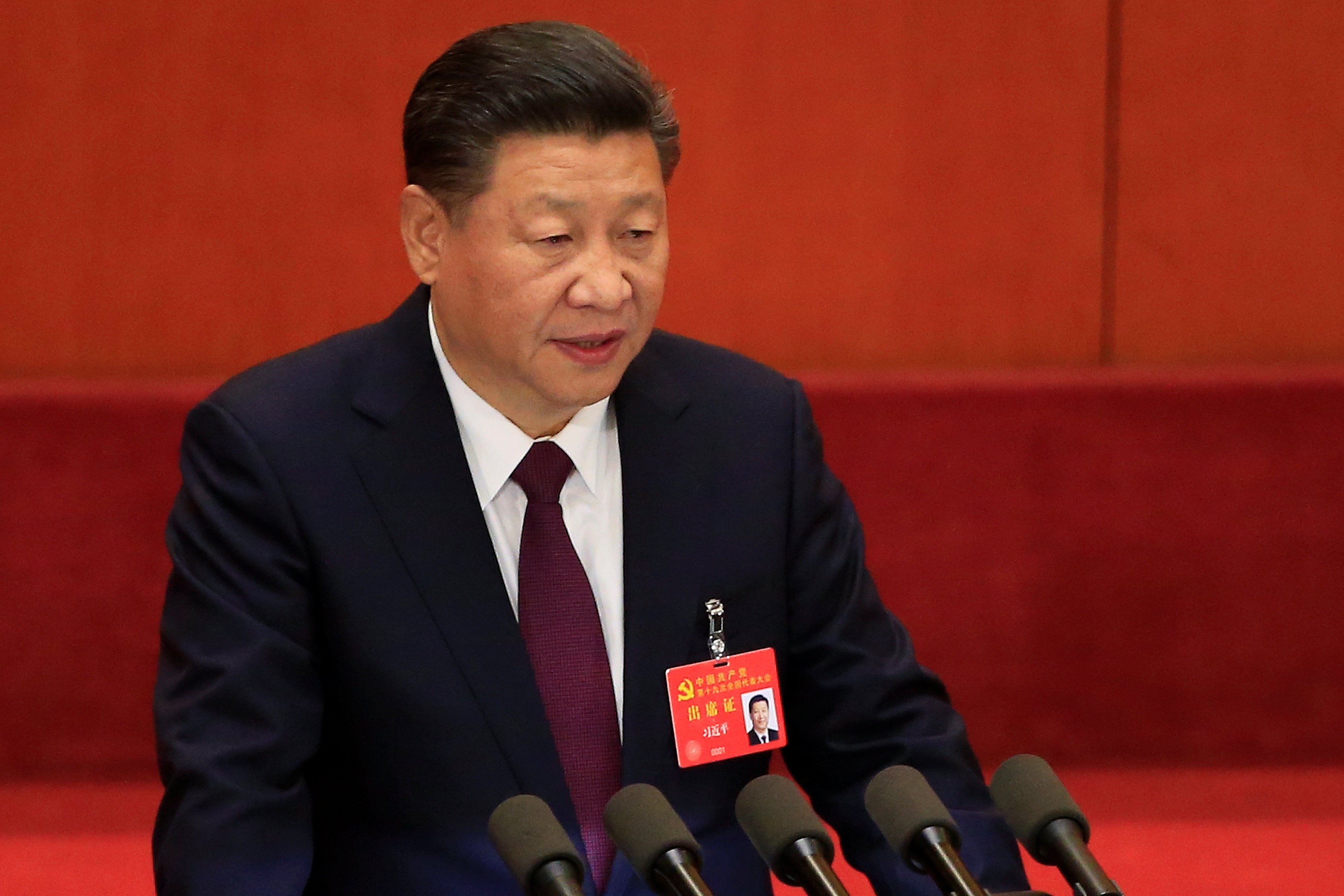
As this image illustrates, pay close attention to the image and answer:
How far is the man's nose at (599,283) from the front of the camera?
4.41ft

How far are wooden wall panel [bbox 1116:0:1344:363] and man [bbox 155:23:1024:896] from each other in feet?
3.77

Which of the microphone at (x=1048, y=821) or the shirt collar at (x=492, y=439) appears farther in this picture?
the shirt collar at (x=492, y=439)

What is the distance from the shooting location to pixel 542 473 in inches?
58.0

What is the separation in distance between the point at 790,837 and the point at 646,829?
0.09 m

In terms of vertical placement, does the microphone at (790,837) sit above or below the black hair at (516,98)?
below

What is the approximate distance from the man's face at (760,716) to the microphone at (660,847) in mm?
442

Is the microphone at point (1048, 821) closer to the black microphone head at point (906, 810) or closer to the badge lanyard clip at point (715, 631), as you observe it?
the black microphone head at point (906, 810)

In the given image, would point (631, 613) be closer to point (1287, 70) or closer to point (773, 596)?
point (773, 596)

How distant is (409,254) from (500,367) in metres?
0.13

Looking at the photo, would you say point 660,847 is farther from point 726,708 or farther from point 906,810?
point 726,708

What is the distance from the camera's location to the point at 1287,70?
7.98ft

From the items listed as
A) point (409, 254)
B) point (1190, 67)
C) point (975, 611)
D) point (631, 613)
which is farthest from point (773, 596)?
point (1190, 67)

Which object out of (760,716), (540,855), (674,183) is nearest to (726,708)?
(760,716)

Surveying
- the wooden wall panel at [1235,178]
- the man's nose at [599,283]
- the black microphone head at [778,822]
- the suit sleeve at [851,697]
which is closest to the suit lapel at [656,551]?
the suit sleeve at [851,697]
